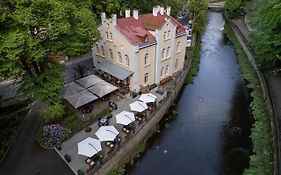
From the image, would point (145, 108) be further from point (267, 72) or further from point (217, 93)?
point (267, 72)

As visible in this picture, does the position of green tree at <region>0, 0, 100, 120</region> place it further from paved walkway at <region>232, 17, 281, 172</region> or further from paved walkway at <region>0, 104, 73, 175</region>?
paved walkway at <region>232, 17, 281, 172</region>

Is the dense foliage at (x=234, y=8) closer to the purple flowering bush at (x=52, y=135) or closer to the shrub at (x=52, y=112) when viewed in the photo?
the shrub at (x=52, y=112)

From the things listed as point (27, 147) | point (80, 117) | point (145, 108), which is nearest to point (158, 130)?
point (145, 108)

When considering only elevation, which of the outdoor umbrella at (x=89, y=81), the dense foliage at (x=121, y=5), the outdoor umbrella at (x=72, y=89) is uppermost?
the dense foliage at (x=121, y=5)

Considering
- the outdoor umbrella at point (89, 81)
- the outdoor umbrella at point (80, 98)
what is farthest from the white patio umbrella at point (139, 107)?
the outdoor umbrella at point (89, 81)

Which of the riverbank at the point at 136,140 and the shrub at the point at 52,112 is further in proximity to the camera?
the shrub at the point at 52,112
